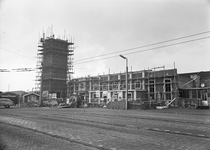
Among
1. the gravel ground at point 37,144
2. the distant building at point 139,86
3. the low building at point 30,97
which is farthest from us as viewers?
the low building at point 30,97

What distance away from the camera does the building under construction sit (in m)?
65.9

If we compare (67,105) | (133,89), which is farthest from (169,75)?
(67,105)

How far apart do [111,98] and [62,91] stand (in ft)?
99.5

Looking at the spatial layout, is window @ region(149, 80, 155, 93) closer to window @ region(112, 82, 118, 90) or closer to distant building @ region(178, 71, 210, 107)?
distant building @ region(178, 71, 210, 107)

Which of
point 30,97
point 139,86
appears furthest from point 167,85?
point 30,97

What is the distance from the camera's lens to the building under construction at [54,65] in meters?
65.9

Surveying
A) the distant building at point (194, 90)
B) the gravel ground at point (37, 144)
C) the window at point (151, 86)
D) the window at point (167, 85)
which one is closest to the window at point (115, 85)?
the window at point (151, 86)

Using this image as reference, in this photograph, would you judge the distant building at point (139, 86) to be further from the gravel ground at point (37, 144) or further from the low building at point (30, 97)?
the gravel ground at point (37, 144)

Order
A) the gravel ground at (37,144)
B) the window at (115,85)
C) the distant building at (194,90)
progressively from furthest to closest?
the window at (115,85) → the distant building at (194,90) → the gravel ground at (37,144)

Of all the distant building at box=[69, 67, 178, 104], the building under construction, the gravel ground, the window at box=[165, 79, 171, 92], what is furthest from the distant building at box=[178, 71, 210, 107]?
the building under construction

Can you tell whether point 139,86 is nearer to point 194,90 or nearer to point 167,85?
point 167,85

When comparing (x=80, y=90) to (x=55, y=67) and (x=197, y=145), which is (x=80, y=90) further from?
(x=197, y=145)

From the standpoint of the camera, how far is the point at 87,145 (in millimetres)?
6625

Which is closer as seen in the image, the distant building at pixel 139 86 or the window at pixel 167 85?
the distant building at pixel 139 86
